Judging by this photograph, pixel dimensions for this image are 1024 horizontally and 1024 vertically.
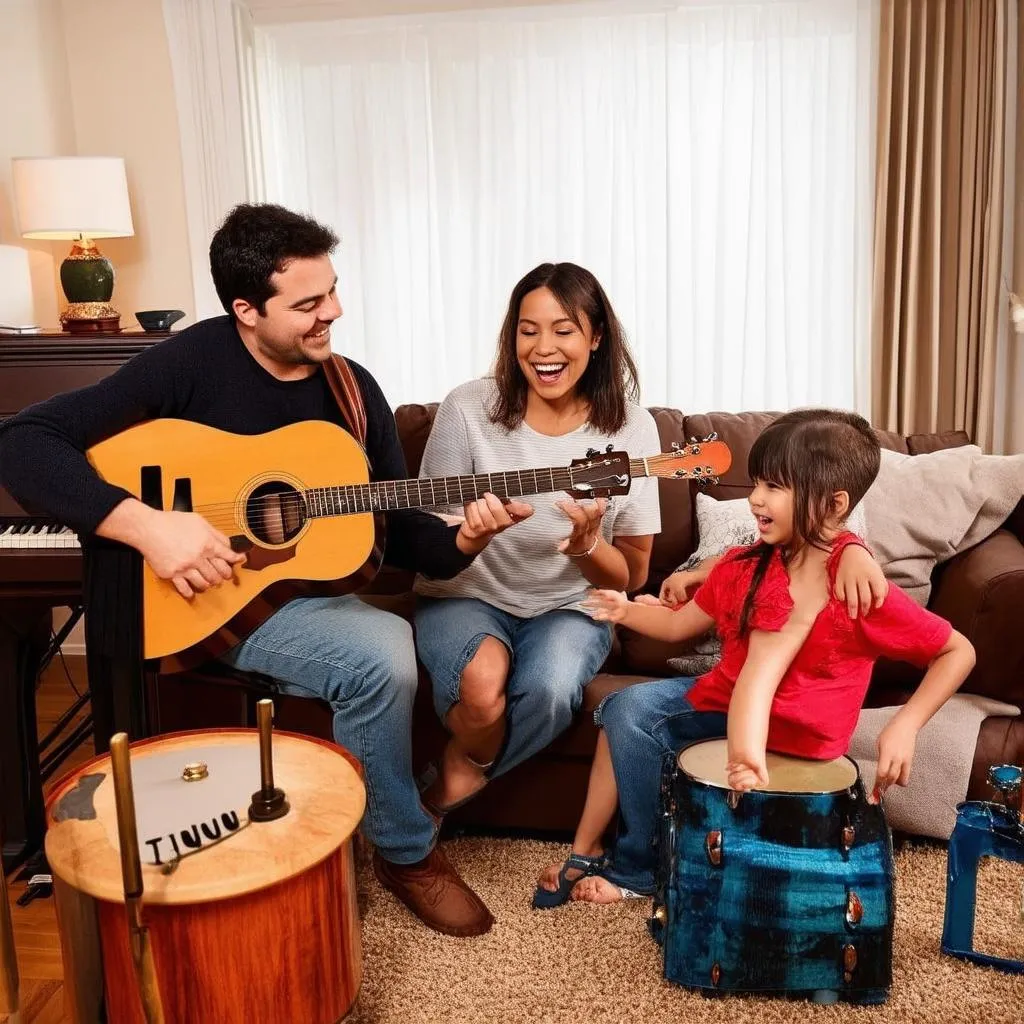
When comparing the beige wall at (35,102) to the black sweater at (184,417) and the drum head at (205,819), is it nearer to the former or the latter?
the black sweater at (184,417)

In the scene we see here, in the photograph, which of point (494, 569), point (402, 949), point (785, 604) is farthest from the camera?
point (494, 569)

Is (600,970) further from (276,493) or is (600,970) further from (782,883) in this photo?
(276,493)

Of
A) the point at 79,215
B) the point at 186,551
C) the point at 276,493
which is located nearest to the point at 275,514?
the point at 276,493

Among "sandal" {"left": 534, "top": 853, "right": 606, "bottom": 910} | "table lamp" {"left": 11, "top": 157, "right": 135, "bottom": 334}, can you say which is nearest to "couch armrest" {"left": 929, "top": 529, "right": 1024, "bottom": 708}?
"sandal" {"left": 534, "top": 853, "right": 606, "bottom": 910}

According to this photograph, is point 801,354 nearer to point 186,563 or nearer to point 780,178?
point 780,178

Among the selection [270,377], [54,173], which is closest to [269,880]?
[270,377]

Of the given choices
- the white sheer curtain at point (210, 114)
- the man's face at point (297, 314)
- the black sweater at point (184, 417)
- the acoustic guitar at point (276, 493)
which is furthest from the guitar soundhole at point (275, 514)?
the white sheer curtain at point (210, 114)

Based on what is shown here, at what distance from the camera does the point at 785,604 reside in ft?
5.39

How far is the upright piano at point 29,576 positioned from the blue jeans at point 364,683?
1.48 ft

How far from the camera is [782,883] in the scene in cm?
153

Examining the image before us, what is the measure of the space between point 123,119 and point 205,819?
304 cm

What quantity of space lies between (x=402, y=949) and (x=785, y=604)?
907 mm

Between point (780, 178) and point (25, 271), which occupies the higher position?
point (780, 178)

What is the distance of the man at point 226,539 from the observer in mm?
1705
